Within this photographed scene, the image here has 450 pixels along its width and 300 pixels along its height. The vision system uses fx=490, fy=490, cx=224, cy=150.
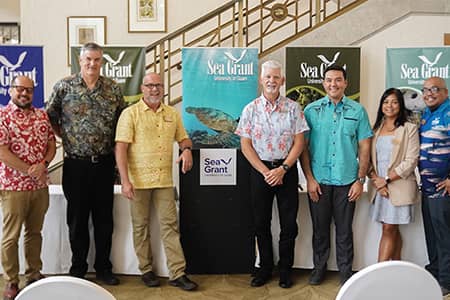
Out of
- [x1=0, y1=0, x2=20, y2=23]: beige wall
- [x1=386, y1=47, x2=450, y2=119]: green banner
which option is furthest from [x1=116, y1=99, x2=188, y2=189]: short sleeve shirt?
[x1=0, y1=0, x2=20, y2=23]: beige wall

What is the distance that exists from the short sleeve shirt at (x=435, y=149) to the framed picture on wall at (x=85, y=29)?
211 inches

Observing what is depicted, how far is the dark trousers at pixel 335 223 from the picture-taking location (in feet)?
11.5

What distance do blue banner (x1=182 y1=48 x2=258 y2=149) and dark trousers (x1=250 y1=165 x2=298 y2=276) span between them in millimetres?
669

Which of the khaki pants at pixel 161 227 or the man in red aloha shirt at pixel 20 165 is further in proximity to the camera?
the khaki pants at pixel 161 227

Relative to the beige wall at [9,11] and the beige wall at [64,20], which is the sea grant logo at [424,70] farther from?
the beige wall at [9,11]

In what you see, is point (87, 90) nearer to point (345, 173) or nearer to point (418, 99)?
point (345, 173)

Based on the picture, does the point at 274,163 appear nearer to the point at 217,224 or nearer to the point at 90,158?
the point at 217,224

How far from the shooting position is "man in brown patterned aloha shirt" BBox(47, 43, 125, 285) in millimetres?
3371

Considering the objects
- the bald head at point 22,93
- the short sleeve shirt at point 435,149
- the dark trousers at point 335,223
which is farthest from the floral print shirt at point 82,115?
the short sleeve shirt at point 435,149

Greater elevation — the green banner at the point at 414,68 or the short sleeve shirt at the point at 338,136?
the green banner at the point at 414,68

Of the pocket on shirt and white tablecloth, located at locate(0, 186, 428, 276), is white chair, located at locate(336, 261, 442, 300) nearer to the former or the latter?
the pocket on shirt

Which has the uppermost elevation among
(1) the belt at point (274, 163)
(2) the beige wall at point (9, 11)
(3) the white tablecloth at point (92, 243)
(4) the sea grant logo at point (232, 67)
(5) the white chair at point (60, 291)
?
(2) the beige wall at point (9, 11)

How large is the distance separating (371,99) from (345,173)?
9.81 feet

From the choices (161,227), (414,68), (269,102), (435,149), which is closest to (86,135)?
(161,227)
